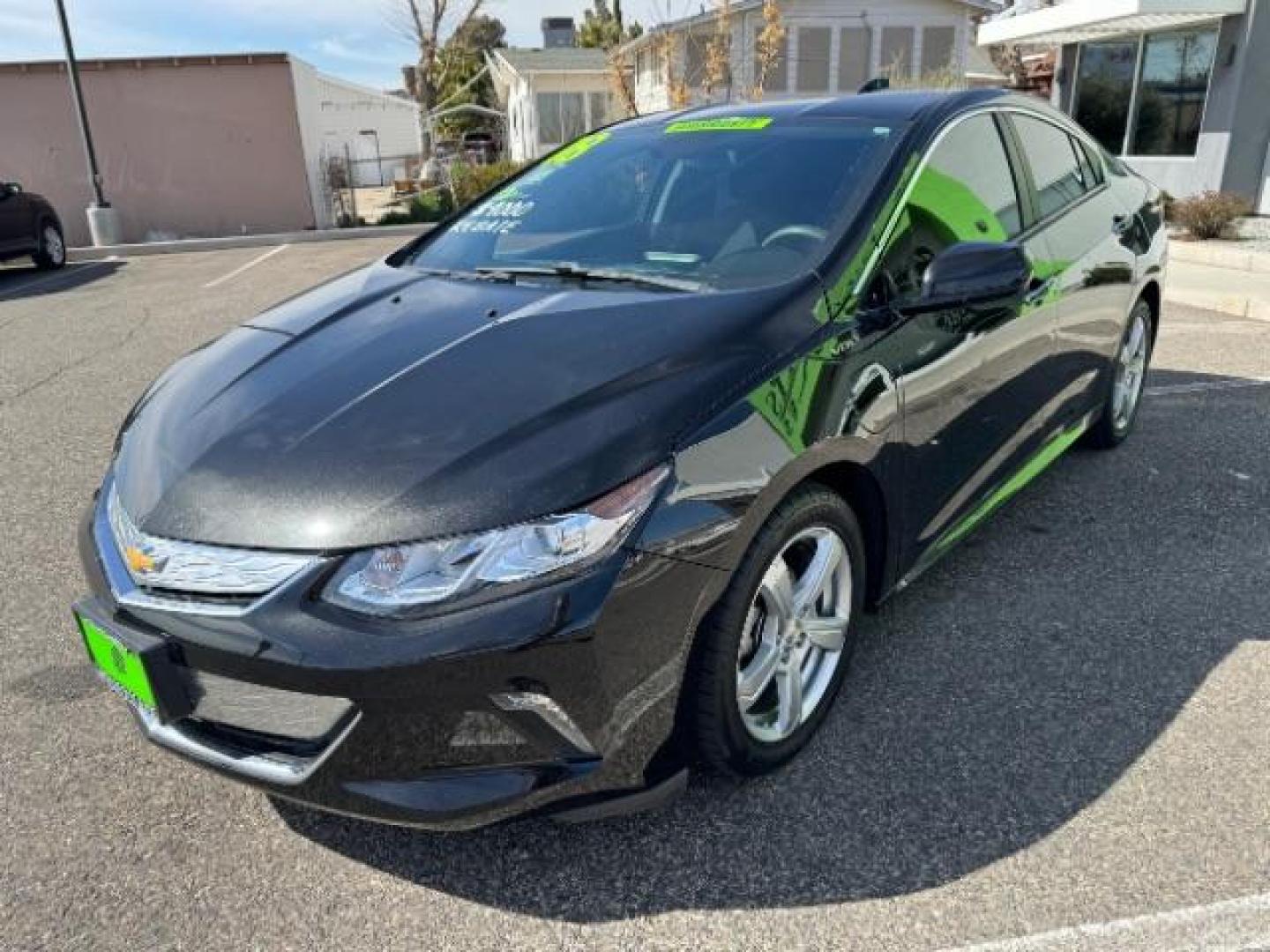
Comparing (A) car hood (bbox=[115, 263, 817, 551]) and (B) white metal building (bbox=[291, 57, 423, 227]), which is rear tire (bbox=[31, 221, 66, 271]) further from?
(A) car hood (bbox=[115, 263, 817, 551])

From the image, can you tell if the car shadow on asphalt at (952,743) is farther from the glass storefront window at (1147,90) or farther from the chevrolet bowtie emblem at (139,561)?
the glass storefront window at (1147,90)

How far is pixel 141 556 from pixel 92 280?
498 inches

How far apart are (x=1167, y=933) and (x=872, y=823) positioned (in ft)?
2.01

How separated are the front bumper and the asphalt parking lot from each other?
0.30 m

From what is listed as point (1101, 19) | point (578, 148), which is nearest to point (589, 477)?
point (578, 148)

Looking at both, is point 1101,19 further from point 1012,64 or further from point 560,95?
point 560,95

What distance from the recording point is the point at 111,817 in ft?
7.77

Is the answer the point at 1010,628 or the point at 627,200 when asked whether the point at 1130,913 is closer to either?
the point at 1010,628

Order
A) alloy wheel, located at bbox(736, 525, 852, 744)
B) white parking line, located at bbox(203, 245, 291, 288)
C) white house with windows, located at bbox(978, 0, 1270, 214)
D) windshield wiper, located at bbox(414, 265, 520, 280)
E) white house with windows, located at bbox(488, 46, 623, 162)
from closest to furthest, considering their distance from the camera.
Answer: alloy wheel, located at bbox(736, 525, 852, 744) < windshield wiper, located at bbox(414, 265, 520, 280) < white parking line, located at bbox(203, 245, 291, 288) < white house with windows, located at bbox(978, 0, 1270, 214) < white house with windows, located at bbox(488, 46, 623, 162)

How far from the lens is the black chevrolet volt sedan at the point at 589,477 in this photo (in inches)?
73.0

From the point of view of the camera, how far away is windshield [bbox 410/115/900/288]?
2.73m

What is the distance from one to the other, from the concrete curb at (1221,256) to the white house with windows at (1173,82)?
3088mm

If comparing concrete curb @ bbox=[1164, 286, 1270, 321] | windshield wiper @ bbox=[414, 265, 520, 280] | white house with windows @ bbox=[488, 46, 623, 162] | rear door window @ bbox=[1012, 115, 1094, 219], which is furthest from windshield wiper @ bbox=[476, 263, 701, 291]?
white house with windows @ bbox=[488, 46, 623, 162]

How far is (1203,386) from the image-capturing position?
5.71m
